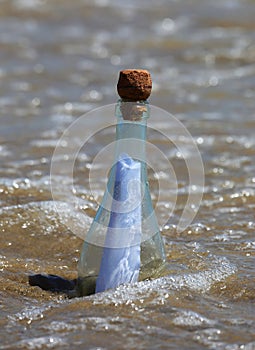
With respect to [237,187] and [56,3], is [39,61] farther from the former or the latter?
[237,187]

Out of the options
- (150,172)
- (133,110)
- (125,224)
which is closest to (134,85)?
(133,110)

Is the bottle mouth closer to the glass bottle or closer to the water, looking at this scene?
the glass bottle

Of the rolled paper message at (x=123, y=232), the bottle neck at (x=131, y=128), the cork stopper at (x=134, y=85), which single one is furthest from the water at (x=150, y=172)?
the cork stopper at (x=134, y=85)

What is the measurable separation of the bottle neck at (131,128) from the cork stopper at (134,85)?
2 centimetres

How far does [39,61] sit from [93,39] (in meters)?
0.88

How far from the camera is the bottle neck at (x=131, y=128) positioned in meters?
2.14

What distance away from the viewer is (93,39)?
685 cm

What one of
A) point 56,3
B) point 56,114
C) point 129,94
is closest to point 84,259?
point 129,94

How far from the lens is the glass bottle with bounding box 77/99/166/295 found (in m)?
2.14

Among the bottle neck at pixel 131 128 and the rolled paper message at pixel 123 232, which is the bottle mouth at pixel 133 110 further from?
the rolled paper message at pixel 123 232

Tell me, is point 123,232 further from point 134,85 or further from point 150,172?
point 150,172

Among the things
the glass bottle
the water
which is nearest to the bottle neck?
the glass bottle

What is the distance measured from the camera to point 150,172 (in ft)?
12.6

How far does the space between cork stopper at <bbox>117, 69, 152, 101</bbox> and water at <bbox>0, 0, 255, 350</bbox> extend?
0.53m
